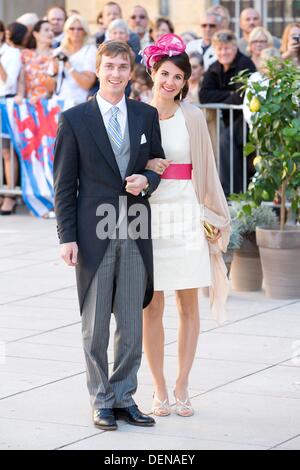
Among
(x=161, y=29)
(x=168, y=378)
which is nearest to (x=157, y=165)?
(x=168, y=378)

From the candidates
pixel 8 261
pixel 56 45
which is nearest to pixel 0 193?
pixel 56 45

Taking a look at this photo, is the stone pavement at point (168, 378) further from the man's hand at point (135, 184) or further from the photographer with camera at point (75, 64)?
the photographer with camera at point (75, 64)

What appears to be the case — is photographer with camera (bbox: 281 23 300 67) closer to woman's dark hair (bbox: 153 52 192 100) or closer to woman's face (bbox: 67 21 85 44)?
woman's face (bbox: 67 21 85 44)

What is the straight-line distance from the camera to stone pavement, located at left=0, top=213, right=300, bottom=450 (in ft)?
19.7

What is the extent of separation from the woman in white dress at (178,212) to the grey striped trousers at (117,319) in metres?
0.22

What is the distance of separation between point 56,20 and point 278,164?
247 inches

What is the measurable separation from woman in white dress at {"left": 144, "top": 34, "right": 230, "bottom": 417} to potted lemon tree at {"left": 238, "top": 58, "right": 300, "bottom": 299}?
9.55 ft

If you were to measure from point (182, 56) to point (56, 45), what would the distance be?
8.40 m

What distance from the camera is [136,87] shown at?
12.7 metres

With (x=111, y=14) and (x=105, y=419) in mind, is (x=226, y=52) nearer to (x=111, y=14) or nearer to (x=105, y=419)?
(x=111, y=14)

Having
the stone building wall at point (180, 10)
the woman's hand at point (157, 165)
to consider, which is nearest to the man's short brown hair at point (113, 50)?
the woman's hand at point (157, 165)

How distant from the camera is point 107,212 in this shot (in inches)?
239

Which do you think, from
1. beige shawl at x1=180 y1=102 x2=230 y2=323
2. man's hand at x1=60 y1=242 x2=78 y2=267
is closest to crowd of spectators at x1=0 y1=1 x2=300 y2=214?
beige shawl at x1=180 y1=102 x2=230 y2=323

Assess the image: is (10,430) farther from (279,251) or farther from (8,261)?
(8,261)
